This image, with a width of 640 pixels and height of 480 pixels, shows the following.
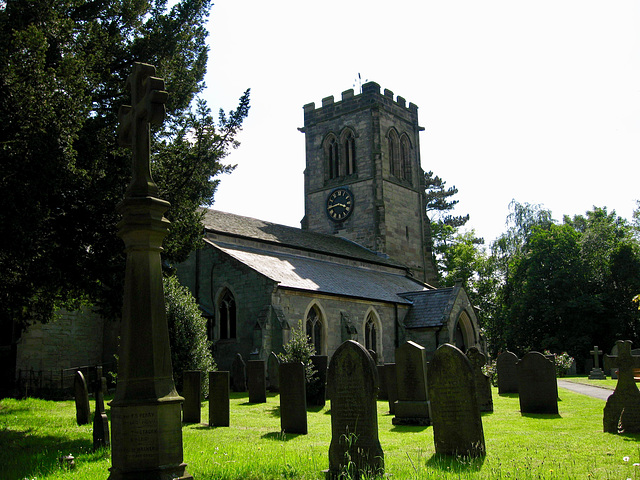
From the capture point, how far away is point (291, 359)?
16781 mm

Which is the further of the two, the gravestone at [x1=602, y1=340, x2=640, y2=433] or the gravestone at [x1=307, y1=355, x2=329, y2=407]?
the gravestone at [x1=307, y1=355, x2=329, y2=407]

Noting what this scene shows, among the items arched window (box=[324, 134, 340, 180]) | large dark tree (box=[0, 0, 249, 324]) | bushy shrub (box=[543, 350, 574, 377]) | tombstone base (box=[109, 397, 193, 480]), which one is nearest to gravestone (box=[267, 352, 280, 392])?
large dark tree (box=[0, 0, 249, 324])

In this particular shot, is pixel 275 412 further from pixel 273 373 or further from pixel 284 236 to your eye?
pixel 284 236

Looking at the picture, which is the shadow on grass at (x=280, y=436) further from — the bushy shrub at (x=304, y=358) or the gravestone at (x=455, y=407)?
the bushy shrub at (x=304, y=358)

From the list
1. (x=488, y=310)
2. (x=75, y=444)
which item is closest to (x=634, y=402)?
(x=75, y=444)

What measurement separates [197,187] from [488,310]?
142 ft

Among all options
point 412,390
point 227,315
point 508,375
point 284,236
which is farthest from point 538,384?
point 284,236

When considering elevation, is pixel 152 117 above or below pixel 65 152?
below

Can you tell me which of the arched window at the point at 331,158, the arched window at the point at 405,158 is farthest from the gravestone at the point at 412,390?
the arched window at the point at 405,158

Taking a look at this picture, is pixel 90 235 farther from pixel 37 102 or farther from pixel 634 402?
pixel 634 402

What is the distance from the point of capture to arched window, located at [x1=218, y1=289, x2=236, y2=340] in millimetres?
23734

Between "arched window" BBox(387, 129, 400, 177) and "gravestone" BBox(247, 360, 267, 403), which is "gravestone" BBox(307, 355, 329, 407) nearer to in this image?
"gravestone" BBox(247, 360, 267, 403)

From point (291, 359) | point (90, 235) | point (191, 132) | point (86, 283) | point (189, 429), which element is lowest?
point (189, 429)

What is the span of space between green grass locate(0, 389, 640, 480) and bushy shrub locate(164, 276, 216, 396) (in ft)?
11.2
